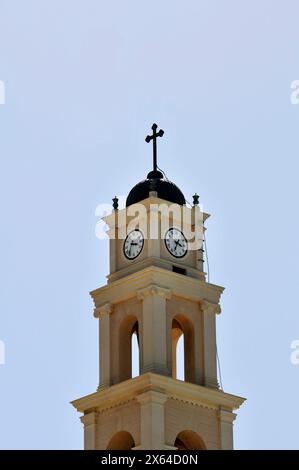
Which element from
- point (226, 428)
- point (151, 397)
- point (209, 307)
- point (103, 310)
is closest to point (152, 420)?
point (151, 397)

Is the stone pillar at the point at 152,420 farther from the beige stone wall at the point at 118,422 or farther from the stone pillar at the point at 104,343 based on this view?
the stone pillar at the point at 104,343

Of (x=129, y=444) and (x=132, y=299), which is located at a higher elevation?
(x=132, y=299)

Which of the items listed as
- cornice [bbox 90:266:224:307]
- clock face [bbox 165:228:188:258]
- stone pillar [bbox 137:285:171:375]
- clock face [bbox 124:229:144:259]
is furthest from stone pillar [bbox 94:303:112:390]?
clock face [bbox 165:228:188:258]

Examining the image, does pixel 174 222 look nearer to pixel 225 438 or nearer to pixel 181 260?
pixel 181 260

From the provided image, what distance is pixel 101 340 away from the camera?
76688 millimetres

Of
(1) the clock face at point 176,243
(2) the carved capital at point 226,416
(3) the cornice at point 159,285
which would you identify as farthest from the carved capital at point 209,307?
(2) the carved capital at point 226,416

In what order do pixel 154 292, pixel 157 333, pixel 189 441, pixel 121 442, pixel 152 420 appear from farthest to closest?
pixel 154 292 → pixel 189 441 → pixel 121 442 → pixel 157 333 → pixel 152 420

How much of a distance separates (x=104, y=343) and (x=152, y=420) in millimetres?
4921

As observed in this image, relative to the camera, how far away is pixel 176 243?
77.0 meters

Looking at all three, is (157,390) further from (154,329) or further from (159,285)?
(159,285)

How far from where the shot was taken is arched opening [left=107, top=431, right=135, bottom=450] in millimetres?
74500
